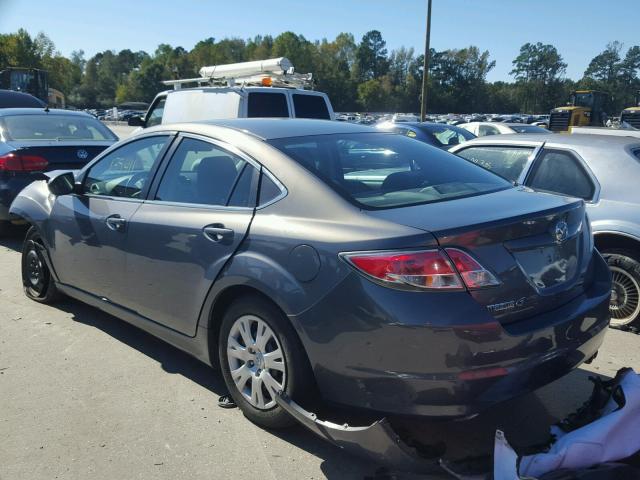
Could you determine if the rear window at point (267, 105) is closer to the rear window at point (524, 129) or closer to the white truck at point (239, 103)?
the white truck at point (239, 103)

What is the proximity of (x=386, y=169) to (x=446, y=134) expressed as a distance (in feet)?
33.2

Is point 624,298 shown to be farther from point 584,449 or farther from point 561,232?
point 584,449

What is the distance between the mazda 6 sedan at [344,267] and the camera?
246 cm

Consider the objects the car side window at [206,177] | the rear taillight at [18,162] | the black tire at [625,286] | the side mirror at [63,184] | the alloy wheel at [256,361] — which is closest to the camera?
the alloy wheel at [256,361]

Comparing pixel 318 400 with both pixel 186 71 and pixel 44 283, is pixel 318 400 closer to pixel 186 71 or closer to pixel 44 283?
pixel 44 283

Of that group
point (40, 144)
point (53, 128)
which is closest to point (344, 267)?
point (40, 144)

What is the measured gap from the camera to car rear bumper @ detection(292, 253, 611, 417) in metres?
2.42

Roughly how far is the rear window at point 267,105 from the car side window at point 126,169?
5.16m

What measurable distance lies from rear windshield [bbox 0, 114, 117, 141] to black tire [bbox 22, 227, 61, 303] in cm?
292

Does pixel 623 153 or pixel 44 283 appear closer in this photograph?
pixel 623 153

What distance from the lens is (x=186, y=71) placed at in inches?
4636

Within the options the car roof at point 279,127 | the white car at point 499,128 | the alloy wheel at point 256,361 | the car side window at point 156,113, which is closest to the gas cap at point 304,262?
the alloy wheel at point 256,361

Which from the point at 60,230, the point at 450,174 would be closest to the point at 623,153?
the point at 450,174

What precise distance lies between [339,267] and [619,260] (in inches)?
121
